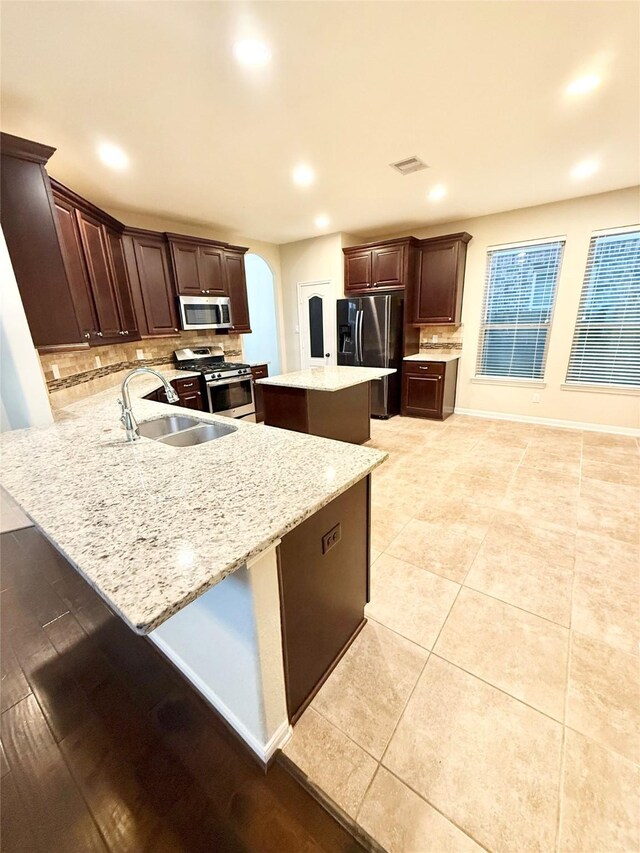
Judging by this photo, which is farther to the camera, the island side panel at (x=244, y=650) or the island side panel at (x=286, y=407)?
the island side panel at (x=286, y=407)

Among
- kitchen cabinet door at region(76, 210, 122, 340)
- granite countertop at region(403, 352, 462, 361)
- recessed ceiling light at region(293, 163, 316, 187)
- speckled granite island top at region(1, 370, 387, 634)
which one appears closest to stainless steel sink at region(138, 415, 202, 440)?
speckled granite island top at region(1, 370, 387, 634)

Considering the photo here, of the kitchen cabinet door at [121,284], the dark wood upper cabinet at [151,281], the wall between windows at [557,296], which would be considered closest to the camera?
the kitchen cabinet door at [121,284]

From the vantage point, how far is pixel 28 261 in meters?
1.95

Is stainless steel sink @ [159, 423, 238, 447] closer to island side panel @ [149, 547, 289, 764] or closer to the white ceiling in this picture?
island side panel @ [149, 547, 289, 764]

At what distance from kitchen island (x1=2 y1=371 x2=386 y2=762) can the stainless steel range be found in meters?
2.38

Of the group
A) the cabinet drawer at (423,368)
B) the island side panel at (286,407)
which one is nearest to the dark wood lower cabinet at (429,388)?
the cabinet drawer at (423,368)

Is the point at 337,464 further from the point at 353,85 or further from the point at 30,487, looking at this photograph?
the point at 353,85

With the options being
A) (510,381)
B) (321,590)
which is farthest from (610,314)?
(321,590)

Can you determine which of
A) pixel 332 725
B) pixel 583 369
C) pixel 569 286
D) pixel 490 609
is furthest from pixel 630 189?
pixel 332 725

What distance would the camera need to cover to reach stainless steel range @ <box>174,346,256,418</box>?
3.96m

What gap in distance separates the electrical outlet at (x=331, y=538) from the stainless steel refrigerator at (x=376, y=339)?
3675 millimetres

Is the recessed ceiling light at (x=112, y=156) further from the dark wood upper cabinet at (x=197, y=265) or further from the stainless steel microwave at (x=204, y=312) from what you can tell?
the stainless steel microwave at (x=204, y=312)

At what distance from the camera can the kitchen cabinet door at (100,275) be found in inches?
106

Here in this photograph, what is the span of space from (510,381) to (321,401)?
2962 millimetres
